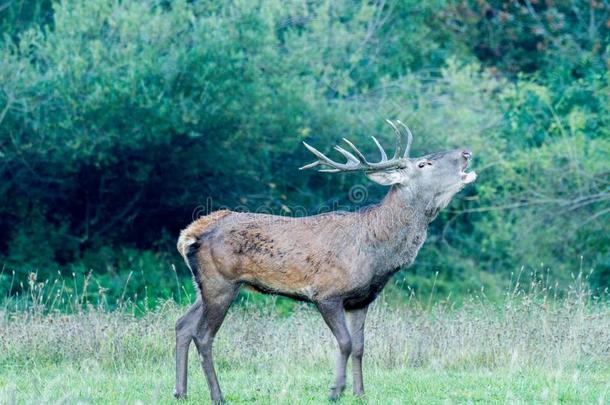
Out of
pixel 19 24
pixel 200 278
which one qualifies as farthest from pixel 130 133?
pixel 200 278

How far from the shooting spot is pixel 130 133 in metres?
17.7

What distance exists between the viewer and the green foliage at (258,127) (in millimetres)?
17656

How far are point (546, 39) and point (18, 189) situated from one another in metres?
10.9

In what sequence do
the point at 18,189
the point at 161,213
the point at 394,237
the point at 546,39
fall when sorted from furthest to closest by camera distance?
the point at 546,39 < the point at 161,213 < the point at 18,189 < the point at 394,237

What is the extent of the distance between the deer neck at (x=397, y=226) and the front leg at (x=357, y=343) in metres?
0.44

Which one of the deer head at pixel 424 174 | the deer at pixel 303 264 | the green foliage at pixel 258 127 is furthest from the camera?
the green foliage at pixel 258 127

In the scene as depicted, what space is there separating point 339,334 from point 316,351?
7.09 feet

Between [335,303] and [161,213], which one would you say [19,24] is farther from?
[335,303]

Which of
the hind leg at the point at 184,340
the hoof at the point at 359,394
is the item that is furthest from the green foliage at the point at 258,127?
the hoof at the point at 359,394

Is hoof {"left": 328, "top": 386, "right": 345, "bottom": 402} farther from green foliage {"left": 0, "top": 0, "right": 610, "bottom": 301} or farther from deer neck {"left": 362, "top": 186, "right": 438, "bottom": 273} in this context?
green foliage {"left": 0, "top": 0, "right": 610, "bottom": 301}

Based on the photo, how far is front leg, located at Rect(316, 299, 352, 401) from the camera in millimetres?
8719

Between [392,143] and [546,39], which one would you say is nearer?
[392,143]

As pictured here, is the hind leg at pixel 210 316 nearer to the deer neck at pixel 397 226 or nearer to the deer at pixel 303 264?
the deer at pixel 303 264

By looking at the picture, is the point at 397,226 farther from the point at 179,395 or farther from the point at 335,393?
the point at 179,395
